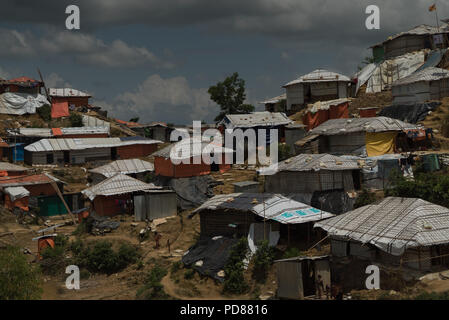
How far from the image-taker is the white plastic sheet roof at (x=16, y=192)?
27.7 m

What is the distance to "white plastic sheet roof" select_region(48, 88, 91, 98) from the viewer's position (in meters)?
51.2

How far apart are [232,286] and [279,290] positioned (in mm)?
1880

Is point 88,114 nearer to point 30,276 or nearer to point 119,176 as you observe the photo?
point 119,176

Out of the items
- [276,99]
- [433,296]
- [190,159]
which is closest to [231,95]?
[276,99]

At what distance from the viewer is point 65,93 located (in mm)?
52281

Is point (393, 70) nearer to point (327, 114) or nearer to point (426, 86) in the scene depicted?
point (426, 86)

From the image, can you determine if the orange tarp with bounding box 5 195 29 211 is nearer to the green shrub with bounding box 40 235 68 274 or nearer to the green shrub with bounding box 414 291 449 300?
the green shrub with bounding box 40 235 68 274

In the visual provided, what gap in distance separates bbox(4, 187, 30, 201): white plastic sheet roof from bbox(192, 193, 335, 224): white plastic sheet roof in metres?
13.3

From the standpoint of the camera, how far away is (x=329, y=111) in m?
33.8

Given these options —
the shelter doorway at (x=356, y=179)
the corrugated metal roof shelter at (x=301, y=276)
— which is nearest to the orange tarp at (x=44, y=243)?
the corrugated metal roof shelter at (x=301, y=276)

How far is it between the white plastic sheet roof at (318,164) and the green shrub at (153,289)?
7.83 meters

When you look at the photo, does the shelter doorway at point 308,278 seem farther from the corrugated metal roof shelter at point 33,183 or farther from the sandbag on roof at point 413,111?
the corrugated metal roof shelter at point 33,183

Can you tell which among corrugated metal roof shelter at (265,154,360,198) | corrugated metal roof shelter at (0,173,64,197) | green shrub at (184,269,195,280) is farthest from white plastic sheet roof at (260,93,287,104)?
green shrub at (184,269,195,280)
